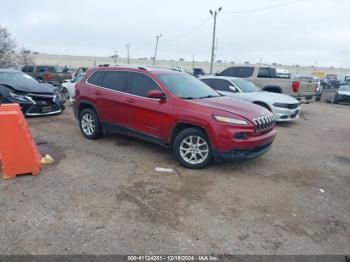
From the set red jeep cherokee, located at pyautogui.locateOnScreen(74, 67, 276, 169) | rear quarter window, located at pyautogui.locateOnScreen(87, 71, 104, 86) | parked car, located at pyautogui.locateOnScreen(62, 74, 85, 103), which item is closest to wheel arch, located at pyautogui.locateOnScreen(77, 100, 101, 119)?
red jeep cherokee, located at pyautogui.locateOnScreen(74, 67, 276, 169)

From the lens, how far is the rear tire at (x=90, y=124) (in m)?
6.90

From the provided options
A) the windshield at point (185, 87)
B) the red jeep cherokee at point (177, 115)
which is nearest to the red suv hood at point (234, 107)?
the red jeep cherokee at point (177, 115)

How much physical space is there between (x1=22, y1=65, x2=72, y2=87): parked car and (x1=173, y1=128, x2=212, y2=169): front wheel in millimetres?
16350

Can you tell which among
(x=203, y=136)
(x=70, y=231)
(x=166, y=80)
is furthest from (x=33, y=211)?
(x=166, y=80)

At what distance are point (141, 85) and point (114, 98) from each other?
2.32 feet

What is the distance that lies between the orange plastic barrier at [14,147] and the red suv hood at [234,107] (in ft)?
9.21

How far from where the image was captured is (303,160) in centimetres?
631

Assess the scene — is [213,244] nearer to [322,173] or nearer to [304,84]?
[322,173]

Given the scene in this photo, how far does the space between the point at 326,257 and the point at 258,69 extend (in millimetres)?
11445

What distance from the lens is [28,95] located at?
9359 mm

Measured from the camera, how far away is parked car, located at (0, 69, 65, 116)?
9156mm

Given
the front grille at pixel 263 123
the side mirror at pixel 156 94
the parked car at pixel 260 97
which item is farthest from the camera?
the parked car at pixel 260 97

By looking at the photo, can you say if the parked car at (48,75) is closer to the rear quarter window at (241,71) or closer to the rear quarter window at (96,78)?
the rear quarter window at (241,71)

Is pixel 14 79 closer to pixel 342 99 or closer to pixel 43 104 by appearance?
pixel 43 104
